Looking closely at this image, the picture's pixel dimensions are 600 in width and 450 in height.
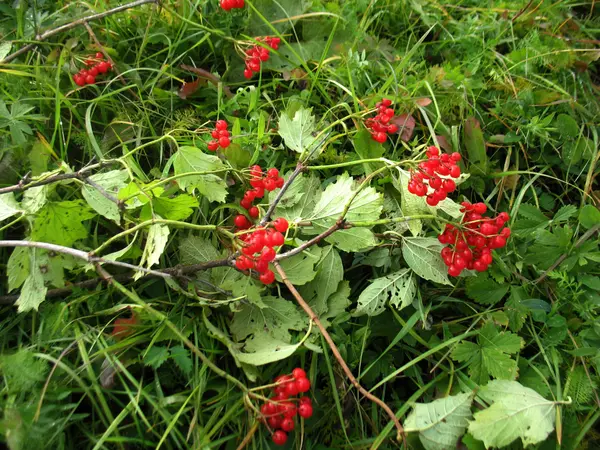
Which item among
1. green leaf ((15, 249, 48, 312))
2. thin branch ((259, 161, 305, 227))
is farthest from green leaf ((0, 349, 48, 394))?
thin branch ((259, 161, 305, 227))

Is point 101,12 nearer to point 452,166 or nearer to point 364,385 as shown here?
point 452,166

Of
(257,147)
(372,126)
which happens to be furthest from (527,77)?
(257,147)

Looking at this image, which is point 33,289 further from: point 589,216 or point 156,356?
point 589,216

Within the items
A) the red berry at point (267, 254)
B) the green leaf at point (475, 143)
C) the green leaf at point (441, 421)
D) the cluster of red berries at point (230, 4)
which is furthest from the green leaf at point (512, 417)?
the cluster of red berries at point (230, 4)

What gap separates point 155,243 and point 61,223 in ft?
1.03

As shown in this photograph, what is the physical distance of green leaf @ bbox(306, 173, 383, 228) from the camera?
1.41 metres

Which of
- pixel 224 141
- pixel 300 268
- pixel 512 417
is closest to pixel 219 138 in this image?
pixel 224 141

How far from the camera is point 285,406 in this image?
1.17m

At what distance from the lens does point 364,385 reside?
144cm

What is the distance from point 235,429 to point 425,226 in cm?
89

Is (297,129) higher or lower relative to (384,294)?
higher

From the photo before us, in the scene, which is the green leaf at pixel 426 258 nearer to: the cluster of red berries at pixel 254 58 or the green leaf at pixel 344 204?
the green leaf at pixel 344 204

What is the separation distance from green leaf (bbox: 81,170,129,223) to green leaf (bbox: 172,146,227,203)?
0.55 ft

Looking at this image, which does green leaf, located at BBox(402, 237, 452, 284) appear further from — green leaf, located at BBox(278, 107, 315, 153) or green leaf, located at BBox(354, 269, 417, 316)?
green leaf, located at BBox(278, 107, 315, 153)
